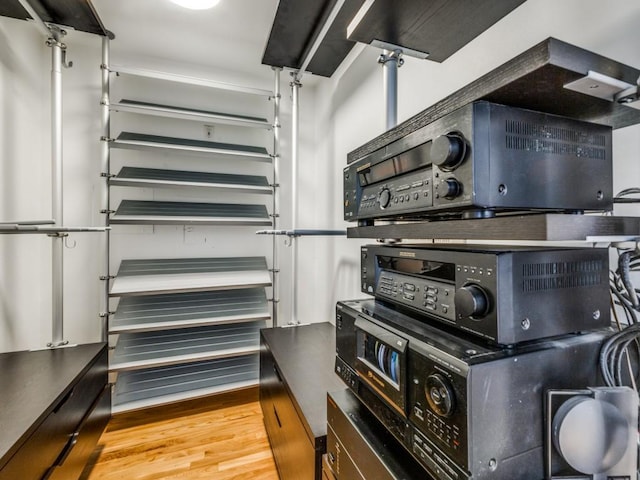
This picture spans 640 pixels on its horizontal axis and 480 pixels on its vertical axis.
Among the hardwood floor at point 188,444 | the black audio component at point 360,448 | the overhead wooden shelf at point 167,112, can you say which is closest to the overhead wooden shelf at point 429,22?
the black audio component at point 360,448

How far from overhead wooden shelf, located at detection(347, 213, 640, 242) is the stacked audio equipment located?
0.02 metres

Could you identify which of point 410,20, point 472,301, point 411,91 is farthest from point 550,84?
point 411,91

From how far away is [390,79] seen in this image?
1242mm

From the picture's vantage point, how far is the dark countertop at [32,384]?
3.18 feet

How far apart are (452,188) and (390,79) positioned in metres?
0.91

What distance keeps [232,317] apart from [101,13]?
6.36 ft

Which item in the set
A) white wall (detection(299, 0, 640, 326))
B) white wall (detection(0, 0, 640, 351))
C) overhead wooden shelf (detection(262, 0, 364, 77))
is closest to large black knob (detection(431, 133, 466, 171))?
white wall (detection(299, 0, 640, 326))

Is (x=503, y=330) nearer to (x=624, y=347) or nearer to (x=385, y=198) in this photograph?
(x=624, y=347)

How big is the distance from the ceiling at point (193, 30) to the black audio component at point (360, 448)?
198 centimetres

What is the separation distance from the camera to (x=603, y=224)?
476 mm

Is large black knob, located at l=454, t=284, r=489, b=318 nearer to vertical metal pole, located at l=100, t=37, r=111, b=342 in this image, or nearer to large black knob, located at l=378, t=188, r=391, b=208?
large black knob, located at l=378, t=188, r=391, b=208

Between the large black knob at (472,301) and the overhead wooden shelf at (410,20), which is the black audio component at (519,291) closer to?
the large black knob at (472,301)

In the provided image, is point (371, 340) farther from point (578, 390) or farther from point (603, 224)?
point (603, 224)

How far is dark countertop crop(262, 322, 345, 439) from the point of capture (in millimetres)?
1028
